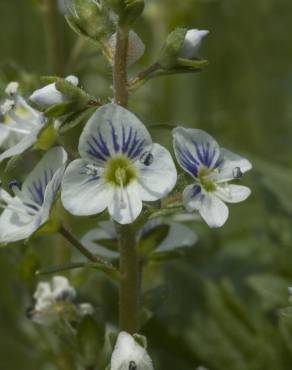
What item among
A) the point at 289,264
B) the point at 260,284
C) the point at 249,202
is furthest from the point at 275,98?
the point at 260,284

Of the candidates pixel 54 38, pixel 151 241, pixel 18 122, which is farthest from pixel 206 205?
pixel 54 38

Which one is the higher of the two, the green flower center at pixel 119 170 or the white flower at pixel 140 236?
the green flower center at pixel 119 170

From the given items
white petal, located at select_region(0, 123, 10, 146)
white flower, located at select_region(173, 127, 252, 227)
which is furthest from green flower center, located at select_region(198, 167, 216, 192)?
white petal, located at select_region(0, 123, 10, 146)

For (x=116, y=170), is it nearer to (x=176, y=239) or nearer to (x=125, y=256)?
(x=125, y=256)

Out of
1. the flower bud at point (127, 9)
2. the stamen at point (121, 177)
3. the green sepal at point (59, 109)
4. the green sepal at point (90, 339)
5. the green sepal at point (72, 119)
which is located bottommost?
the green sepal at point (90, 339)

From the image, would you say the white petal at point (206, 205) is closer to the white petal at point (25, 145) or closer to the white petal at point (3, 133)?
the white petal at point (25, 145)

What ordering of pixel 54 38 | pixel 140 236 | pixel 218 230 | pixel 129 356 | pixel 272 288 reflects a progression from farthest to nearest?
1. pixel 218 230
2. pixel 54 38
3. pixel 272 288
4. pixel 140 236
5. pixel 129 356

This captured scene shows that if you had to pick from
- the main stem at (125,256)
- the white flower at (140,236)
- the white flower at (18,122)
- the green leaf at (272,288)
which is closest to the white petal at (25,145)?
the white flower at (18,122)
